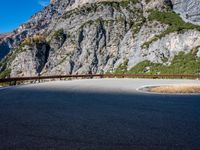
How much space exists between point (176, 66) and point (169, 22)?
26.5 metres

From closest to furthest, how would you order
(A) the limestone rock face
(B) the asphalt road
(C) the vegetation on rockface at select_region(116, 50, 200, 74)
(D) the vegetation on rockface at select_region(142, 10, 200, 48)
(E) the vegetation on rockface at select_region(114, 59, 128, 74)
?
(B) the asphalt road → (C) the vegetation on rockface at select_region(116, 50, 200, 74) → (E) the vegetation on rockface at select_region(114, 59, 128, 74) → (D) the vegetation on rockface at select_region(142, 10, 200, 48) → (A) the limestone rock face

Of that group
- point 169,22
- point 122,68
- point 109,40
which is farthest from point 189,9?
point 122,68

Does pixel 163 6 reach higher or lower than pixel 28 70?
higher

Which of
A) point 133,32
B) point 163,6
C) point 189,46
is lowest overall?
point 189,46

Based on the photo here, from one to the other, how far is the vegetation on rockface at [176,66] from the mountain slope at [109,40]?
1.90 metres

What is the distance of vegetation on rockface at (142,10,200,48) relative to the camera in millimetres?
88800

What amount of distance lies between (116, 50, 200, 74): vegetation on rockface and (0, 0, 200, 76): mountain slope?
74.9 inches

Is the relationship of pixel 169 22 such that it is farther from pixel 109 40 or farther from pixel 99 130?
pixel 99 130

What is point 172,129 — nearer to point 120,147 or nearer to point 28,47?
point 120,147

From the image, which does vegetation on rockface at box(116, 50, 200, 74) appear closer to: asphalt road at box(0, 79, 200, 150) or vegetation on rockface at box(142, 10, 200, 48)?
vegetation on rockface at box(142, 10, 200, 48)

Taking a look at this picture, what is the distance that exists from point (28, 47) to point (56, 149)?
117922 millimetres

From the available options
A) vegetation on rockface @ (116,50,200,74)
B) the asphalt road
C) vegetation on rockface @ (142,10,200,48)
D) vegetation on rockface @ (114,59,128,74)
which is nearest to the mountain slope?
vegetation on rockface @ (142,10,200,48)

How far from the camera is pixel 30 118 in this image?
1039cm

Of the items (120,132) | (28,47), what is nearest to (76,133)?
(120,132)
